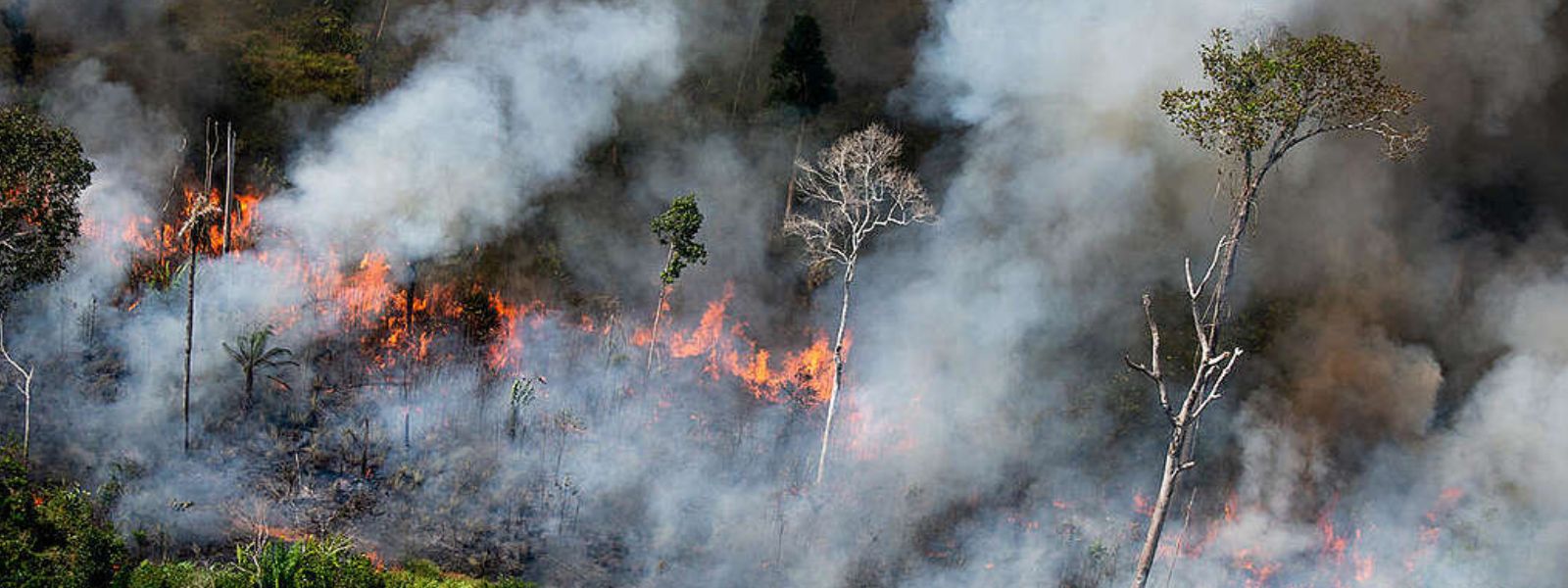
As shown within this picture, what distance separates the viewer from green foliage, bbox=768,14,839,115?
37656 millimetres

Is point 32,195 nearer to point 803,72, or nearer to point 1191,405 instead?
point 803,72

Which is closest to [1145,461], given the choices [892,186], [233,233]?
[892,186]

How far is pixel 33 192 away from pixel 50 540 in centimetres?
789

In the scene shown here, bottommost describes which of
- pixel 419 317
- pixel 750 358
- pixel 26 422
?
pixel 26 422

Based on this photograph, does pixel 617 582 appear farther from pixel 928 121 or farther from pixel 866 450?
pixel 928 121

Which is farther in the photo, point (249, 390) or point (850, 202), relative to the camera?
point (850, 202)

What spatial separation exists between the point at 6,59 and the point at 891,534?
26619 mm

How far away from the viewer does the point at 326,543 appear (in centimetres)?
2569

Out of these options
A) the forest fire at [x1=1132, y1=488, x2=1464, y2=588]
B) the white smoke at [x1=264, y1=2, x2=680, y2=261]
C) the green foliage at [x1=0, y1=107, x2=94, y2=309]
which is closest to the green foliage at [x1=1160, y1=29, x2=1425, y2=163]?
the forest fire at [x1=1132, y1=488, x2=1464, y2=588]

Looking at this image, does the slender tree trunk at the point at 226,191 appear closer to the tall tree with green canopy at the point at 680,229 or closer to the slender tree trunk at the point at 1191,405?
the tall tree with green canopy at the point at 680,229

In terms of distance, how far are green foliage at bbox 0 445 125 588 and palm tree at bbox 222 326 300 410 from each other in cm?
682

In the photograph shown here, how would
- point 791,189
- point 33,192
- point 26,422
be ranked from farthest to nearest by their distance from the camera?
1. point 791,189
2. point 26,422
3. point 33,192

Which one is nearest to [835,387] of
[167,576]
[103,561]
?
[167,576]

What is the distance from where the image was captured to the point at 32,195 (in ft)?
89.9
